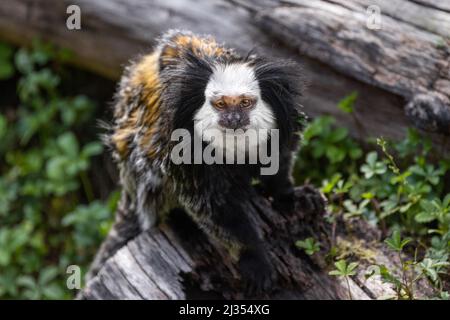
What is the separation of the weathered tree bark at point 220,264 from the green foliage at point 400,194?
16cm

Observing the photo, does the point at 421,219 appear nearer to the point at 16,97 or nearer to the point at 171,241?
the point at 171,241

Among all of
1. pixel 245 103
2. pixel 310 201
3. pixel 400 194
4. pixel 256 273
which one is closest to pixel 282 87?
pixel 245 103

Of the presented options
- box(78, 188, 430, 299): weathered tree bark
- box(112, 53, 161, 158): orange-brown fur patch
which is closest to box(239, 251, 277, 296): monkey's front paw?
box(78, 188, 430, 299): weathered tree bark

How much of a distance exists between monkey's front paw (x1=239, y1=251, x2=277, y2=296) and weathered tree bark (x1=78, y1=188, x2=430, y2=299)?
50 mm

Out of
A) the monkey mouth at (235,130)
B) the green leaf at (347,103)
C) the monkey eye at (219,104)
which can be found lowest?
the monkey mouth at (235,130)

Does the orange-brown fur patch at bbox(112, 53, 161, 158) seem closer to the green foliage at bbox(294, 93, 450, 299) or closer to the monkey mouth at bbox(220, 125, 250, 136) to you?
the monkey mouth at bbox(220, 125, 250, 136)

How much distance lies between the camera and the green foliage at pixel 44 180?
220 inches

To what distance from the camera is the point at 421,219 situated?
12.4 ft

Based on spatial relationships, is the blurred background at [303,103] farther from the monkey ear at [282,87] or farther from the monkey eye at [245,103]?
the monkey eye at [245,103]

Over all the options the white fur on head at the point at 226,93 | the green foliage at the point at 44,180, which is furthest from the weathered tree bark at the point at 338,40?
the white fur on head at the point at 226,93

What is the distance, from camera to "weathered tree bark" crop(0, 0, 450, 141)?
419 cm

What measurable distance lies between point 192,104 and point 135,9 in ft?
6.79
